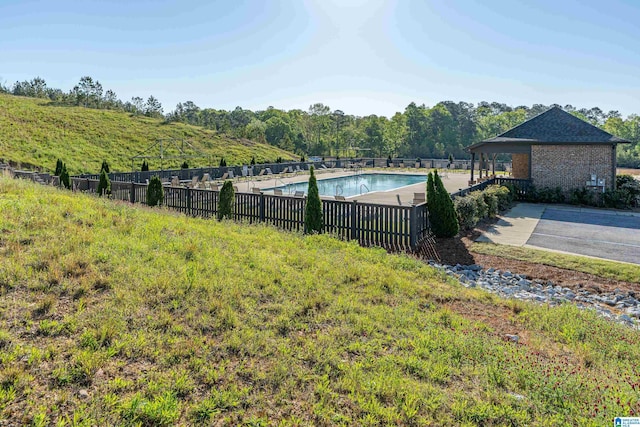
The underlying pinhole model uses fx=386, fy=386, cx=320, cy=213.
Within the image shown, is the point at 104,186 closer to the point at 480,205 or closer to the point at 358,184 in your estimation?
the point at 480,205

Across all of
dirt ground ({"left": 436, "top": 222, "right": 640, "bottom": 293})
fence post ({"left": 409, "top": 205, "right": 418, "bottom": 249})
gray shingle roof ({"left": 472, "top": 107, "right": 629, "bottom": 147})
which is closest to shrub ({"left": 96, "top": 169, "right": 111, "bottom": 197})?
fence post ({"left": 409, "top": 205, "right": 418, "bottom": 249})

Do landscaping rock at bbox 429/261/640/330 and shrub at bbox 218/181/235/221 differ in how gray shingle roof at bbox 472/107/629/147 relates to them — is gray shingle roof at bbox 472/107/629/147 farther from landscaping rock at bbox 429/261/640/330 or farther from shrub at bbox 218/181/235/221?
shrub at bbox 218/181/235/221

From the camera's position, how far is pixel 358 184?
89.7ft

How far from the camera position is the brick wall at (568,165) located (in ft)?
57.5

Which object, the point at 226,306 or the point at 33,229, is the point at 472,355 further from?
the point at 33,229

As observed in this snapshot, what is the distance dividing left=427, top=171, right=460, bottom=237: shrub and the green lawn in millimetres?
720

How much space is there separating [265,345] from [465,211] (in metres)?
8.57

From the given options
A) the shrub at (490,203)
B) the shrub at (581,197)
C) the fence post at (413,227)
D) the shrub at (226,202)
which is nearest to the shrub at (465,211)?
the shrub at (490,203)

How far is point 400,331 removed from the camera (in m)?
4.23

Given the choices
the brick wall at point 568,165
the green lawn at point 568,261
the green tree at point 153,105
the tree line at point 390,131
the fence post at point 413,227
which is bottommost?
the green lawn at point 568,261

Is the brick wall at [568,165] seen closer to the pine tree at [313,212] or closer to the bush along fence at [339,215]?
the bush along fence at [339,215]

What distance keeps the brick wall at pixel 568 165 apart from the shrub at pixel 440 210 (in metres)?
11.6

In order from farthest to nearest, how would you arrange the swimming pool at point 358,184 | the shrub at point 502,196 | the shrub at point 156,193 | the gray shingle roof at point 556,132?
the swimming pool at point 358,184, the gray shingle roof at point 556,132, the shrub at point 502,196, the shrub at point 156,193

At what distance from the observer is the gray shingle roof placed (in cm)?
1767
